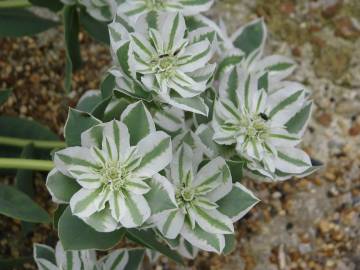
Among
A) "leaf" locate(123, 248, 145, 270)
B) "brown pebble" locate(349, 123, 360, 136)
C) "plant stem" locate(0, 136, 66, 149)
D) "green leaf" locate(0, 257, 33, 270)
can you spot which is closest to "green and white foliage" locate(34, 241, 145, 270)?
"leaf" locate(123, 248, 145, 270)

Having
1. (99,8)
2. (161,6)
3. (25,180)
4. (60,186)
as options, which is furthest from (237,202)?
(25,180)

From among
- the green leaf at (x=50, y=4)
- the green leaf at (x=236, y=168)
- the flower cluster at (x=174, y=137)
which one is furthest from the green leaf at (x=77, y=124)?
the green leaf at (x=50, y=4)

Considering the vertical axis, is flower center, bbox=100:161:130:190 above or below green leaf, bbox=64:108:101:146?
below

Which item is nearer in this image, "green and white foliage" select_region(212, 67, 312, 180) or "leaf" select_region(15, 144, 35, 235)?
"green and white foliage" select_region(212, 67, 312, 180)

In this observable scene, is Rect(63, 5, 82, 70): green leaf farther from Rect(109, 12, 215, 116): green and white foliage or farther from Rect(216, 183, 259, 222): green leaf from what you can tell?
Rect(216, 183, 259, 222): green leaf

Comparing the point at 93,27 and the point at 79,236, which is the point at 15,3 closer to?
the point at 93,27

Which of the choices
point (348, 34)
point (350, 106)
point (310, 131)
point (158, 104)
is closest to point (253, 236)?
point (310, 131)

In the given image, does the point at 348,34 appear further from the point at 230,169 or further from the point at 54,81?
the point at 230,169
